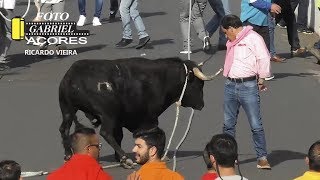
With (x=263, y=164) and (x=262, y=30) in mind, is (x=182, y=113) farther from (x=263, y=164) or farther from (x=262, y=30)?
(x=263, y=164)

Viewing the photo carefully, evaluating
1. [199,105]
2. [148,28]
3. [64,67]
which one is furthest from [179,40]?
[199,105]

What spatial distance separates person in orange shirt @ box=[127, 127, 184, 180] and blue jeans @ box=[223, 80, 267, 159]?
9.69ft

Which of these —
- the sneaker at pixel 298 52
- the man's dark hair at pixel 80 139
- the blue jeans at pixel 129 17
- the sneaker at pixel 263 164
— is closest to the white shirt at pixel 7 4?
the blue jeans at pixel 129 17

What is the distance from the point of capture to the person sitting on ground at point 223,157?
599cm

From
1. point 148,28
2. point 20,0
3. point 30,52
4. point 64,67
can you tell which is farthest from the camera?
point 20,0

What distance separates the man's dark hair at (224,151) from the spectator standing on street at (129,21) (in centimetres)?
913

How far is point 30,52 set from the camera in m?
15.2

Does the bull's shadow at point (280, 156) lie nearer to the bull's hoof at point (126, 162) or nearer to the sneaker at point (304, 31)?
the bull's hoof at point (126, 162)

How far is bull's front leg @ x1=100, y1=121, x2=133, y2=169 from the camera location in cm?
895

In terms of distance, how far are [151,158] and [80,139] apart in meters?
0.60

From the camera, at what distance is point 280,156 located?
32.5ft

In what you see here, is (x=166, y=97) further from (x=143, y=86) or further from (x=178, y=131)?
(x=178, y=131)

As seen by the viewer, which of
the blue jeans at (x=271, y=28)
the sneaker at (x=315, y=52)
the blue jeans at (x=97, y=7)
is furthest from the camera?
the blue jeans at (x=97, y=7)

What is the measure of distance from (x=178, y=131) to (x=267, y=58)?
2171mm
